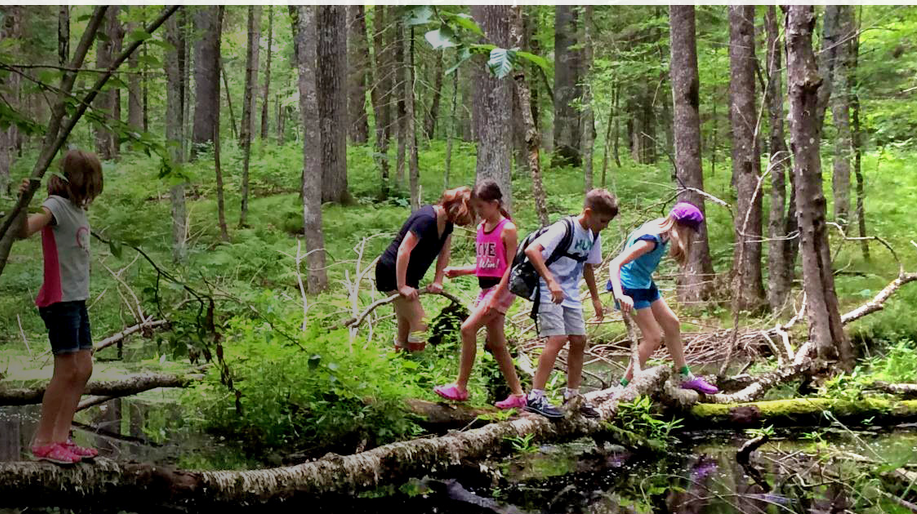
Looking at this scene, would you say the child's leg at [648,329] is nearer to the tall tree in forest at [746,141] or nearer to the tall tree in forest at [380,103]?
the tall tree in forest at [746,141]

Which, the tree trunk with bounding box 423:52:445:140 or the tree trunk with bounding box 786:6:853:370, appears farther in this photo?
the tree trunk with bounding box 423:52:445:140

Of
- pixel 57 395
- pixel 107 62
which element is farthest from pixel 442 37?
pixel 107 62

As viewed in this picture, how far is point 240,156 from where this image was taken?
22797 mm

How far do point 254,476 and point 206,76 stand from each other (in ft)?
67.6

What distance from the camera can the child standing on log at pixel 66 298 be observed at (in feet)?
13.6

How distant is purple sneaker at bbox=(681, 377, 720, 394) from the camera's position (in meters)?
6.76

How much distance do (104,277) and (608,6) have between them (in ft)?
52.2

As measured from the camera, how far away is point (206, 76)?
74.1 feet

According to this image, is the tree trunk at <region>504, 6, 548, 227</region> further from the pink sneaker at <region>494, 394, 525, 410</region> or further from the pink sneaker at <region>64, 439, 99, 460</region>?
the pink sneaker at <region>64, 439, 99, 460</region>

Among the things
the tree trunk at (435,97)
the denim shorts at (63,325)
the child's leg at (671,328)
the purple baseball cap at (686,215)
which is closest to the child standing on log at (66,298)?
the denim shorts at (63,325)

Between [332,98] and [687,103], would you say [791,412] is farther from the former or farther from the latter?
[332,98]

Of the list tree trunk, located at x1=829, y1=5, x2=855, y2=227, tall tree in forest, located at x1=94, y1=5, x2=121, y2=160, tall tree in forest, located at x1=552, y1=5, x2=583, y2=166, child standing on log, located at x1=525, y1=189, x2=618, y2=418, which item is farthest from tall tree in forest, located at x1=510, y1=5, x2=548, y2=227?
tall tree in forest, located at x1=552, y1=5, x2=583, y2=166

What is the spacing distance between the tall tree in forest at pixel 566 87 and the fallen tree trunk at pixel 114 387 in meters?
18.1

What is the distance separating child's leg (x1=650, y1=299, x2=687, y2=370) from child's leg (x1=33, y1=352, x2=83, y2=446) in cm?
486
